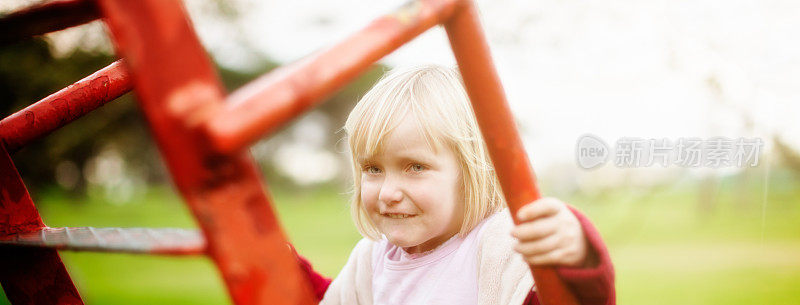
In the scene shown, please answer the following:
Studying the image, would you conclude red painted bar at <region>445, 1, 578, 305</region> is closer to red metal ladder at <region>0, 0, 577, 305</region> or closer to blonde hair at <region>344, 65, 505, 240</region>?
red metal ladder at <region>0, 0, 577, 305</region>

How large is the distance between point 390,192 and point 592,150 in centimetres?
186

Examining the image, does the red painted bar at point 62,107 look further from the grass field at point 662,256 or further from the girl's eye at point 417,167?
the grass field at point 662,256

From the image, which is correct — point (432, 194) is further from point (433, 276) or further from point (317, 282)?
point (317, 282)

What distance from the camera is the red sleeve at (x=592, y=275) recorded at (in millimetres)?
590

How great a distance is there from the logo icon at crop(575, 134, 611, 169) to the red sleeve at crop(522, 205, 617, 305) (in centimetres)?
201

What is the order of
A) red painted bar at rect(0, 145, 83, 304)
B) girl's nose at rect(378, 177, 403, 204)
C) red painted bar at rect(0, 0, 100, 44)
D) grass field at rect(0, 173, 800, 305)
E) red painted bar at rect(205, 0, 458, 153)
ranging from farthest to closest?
grass field at rect(0, 173, 800, 305)
girl's nose at rect(378, 177, 403, 204)
red painted bar at rect(0, 145, 83, 304)
red painted bar at rect(0, 0, 100, 44)
red painted bar at rect(205, 0, 458, 153)

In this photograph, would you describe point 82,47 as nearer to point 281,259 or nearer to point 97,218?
point 97,218

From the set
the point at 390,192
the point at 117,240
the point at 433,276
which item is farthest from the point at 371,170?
the point at 117,240

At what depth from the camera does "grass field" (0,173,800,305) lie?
327cm

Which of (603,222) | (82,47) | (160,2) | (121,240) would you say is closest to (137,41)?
(160,2)

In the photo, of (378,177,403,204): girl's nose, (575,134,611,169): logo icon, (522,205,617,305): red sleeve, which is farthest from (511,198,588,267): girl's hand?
(575,134,611,169): logo icon

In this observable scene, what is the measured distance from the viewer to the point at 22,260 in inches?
31.7

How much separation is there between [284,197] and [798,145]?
18.7ft

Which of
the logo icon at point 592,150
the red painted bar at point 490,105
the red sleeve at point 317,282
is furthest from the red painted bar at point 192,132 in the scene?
the logo icon at point 592,150
